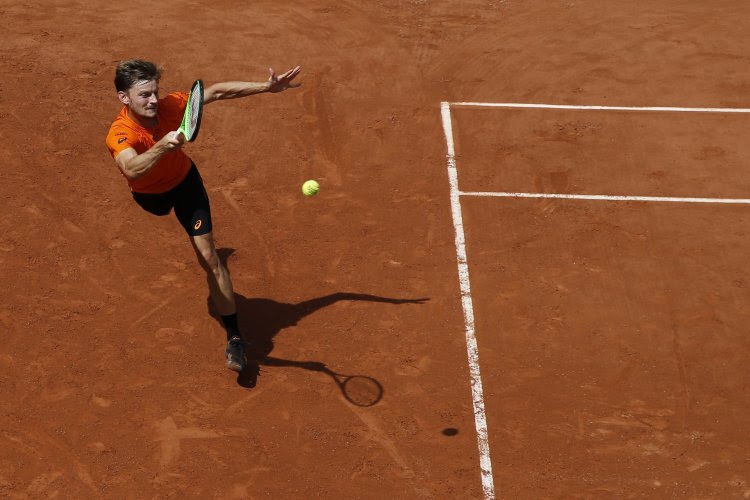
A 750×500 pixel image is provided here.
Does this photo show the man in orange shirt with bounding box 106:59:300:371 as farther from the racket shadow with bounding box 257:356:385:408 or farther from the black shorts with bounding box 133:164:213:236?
the racket shadow with bounding box 257:356:385:408

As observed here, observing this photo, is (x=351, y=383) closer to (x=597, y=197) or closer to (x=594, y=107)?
(x=597, y=197)

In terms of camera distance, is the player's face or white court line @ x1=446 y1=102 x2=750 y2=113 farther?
white court line @ x1=446 y1=102 x2=750 y2=113

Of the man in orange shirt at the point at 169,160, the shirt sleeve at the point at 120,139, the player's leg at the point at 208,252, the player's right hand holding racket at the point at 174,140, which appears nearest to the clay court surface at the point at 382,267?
the player's leg at the point at 208,252

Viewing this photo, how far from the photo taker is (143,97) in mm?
7973

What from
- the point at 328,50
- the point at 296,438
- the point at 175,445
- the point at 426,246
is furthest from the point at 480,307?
the point at 328,50

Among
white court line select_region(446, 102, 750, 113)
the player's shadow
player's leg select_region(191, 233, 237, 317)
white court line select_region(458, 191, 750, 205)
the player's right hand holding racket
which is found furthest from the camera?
white court line select_region(446, 102, 750, 113)

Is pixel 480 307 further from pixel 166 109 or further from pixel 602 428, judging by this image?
pixel 166 109

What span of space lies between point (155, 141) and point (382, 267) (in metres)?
2.94

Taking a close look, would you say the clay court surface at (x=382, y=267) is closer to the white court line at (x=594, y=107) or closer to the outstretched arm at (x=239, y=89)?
the white court line at (x=594, y=107)

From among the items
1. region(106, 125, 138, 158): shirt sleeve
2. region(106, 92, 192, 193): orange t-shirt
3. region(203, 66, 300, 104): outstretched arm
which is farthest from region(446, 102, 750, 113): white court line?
region(106, 125, 138, 158): shirt sleeve

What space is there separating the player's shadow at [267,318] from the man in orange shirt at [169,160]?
32cm

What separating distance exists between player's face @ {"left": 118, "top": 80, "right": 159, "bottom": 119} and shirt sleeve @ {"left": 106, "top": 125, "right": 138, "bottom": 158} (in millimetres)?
207

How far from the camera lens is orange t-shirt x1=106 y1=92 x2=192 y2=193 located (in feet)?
26.2

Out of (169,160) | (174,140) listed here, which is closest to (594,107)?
(169,160)
